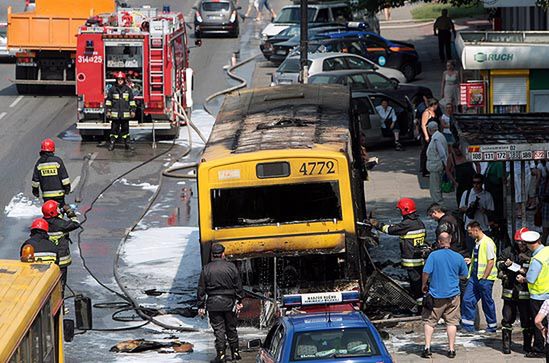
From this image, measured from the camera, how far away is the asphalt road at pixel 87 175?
19.2 meters

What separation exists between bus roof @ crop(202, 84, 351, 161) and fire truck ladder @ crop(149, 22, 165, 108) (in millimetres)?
9162

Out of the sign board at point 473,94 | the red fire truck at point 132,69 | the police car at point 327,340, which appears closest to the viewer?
the police car at point 327,340

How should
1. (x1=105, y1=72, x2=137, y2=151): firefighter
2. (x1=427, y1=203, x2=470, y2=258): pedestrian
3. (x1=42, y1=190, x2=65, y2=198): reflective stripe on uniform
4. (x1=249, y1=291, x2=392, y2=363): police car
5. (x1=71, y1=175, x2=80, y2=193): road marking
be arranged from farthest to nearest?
(x1=105, y1=72, x2=137, y2=151): firefighter < (x1=71, y1=175, x2=80, y2=193): road marking < (x1=42, y1=190, x2=65, y2=198): reflective stripe on uniform < (x1=427, y1=203, x2=470, y2=258): pedestrian < (x1=249, y1=291, x2=392, y2=363): police car

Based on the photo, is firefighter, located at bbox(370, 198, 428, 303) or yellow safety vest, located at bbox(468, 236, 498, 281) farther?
firefighter, located at bbox(370, 198, 428, 303)

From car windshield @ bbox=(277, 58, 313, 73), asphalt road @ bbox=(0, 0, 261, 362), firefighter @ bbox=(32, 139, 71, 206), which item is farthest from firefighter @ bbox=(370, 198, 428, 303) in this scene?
car windshield @ bbox=(277, 58, 313, 73)

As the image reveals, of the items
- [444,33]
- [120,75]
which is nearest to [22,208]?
[120,75]

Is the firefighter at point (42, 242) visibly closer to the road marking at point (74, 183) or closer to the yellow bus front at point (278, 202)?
the yellow bus front at point (278, 202)

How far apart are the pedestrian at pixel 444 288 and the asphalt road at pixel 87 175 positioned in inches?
149

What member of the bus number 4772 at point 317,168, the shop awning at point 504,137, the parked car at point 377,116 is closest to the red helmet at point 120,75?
the parked car at point 377,116

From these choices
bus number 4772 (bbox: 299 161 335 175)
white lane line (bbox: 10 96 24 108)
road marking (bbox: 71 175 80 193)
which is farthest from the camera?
white lane line (bbox: 10 96 24 108)

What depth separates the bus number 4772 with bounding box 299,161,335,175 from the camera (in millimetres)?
15602

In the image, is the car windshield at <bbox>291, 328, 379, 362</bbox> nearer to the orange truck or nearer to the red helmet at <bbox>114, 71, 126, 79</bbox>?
the red helmet at <bbox>114, 71, 126, 79</bbox>

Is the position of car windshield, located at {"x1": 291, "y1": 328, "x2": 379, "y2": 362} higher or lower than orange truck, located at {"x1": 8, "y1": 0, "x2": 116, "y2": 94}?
lower

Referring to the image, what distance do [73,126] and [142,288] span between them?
1380cm
